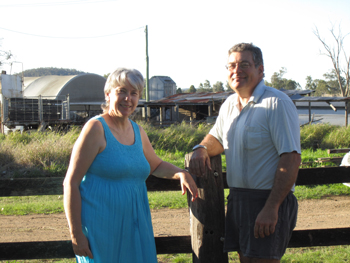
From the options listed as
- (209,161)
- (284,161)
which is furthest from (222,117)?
(284,161)

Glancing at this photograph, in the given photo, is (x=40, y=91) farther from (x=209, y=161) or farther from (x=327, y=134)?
(x=209, y=161)

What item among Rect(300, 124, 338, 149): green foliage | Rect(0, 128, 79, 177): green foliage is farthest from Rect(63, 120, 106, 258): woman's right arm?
Rect(300, 124, 338, 149): green foliage

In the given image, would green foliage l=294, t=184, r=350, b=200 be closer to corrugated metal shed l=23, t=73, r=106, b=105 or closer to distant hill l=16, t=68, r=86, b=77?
corrugated metal shed l=23, t=73, r=106, b=105

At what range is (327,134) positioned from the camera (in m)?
17.1

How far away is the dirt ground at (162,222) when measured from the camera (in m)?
5.39

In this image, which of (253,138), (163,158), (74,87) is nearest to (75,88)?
(74,87)

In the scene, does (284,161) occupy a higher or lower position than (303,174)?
higher

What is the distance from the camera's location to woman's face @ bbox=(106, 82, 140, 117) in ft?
7.63

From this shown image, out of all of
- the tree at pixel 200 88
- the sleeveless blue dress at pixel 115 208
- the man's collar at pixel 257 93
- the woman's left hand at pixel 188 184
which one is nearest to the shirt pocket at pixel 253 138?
the man's collar at pixel 257 93

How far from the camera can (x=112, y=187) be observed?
7.43ft

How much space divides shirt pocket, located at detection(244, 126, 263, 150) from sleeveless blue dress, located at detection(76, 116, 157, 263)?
28.7 inches

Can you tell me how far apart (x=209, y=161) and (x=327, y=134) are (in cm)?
1629

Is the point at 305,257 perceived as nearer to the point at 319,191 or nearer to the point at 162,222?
the point at 162,222

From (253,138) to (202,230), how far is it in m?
0.79
